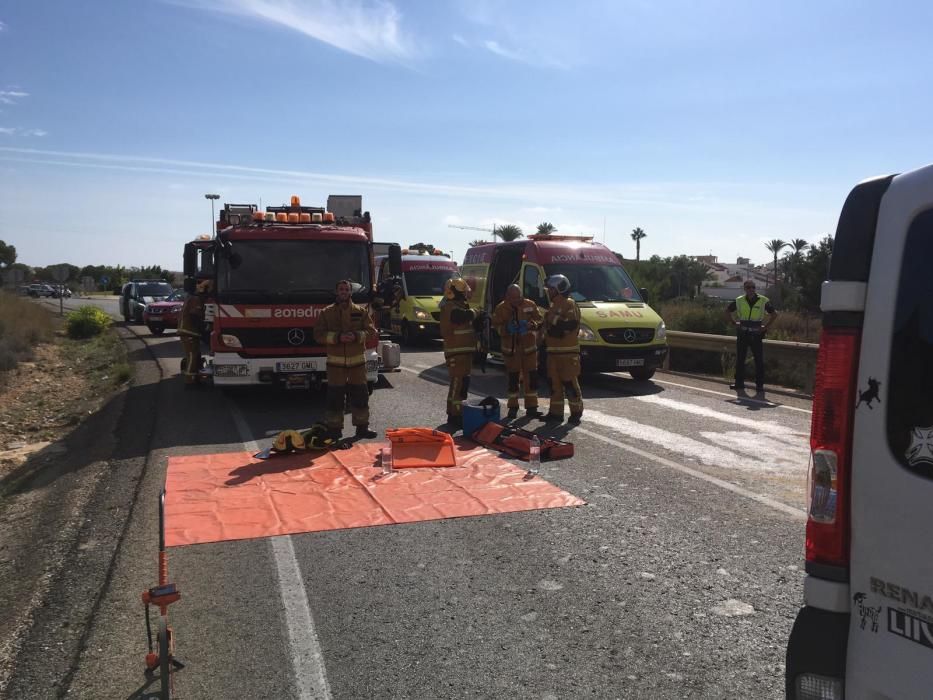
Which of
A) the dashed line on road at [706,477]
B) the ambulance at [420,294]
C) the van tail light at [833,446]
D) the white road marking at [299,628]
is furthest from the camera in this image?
the ambulance at [420,294]

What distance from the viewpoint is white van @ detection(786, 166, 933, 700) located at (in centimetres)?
197

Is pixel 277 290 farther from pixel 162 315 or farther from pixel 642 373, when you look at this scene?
pixel 162 315

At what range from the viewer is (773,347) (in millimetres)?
14219

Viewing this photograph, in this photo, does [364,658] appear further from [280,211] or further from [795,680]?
[280,211]

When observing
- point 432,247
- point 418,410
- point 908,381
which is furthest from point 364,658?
point 432,247

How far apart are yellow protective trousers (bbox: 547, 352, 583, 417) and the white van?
774 cm

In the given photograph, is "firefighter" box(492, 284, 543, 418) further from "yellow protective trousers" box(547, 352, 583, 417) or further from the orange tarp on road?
the orange tarp on road

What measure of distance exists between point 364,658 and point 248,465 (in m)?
4.25

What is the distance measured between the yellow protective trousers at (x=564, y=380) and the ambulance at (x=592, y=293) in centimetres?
272

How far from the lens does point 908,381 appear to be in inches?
79.4

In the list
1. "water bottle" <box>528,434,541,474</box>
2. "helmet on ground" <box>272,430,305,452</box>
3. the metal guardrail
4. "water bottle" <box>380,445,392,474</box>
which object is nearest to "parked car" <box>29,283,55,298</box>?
the metal guardrail

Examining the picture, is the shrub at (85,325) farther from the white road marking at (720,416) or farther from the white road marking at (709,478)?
the white road marking at (709,478)

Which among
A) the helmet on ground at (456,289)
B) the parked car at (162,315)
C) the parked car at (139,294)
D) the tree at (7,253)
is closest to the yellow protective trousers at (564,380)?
the helmet on ground at (456,289)

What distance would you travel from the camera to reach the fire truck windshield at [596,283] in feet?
45.6
